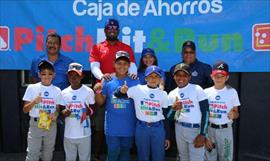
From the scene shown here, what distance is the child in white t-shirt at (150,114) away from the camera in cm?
389

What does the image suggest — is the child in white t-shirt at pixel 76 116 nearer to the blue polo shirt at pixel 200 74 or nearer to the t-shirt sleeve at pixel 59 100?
the t-shirt sleeve at pixel 59 100

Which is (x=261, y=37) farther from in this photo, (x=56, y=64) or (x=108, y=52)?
(x=56, y=64)

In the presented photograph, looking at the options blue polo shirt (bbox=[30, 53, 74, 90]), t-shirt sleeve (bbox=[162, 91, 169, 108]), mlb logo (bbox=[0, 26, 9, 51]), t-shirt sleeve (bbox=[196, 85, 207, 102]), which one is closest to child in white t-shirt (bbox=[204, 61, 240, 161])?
t-shirt sleeve (bbox=[196, 85, 207, 102])

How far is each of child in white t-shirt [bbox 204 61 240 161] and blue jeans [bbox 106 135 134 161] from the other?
884 mm

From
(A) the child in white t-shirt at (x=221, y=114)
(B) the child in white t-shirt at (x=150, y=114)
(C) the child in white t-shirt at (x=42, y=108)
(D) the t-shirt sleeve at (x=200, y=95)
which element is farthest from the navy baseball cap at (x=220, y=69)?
(C) the child in white t-shirt at (x=42, y=108)

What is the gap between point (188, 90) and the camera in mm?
3979

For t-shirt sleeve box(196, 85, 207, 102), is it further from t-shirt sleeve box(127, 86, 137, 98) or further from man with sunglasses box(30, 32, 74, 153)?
man with sunglasses box(30, 32, 74, 153)

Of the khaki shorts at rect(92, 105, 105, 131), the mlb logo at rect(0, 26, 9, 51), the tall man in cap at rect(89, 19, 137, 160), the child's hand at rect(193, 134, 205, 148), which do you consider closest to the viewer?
the child's hand at rect(193, 134, 205, 148)

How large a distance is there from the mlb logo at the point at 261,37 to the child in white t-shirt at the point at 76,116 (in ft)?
7.49

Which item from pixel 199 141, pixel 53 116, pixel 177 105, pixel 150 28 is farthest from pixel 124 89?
pixel 150 28

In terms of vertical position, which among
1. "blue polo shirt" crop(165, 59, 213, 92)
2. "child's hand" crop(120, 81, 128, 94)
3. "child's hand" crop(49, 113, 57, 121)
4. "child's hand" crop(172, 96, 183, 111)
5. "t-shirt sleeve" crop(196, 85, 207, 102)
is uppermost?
"blue polo shirt" crop(165, 59, 213, 92)

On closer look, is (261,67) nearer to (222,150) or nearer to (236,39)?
(236,39)

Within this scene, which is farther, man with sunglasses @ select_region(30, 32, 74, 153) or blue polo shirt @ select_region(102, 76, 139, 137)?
Answer: man with sunglasses @ select_region(30, 32, 74, 153)

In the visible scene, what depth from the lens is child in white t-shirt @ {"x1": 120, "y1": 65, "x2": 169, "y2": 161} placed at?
3.89m
